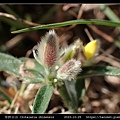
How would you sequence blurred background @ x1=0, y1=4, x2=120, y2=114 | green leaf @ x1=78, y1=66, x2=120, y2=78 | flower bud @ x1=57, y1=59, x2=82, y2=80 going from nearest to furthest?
flower bud @ x1=57, y1=59, x2=82, y2=80, green leaf @ x1=78, y1=66, x2=120, y2=78, blurred background @ x1=0, y1=4, x2=120, y2=114

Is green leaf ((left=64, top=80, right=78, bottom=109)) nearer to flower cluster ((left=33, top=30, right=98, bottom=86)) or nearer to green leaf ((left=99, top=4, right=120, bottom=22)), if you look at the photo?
flower cluster ((left=33, top=30, right=98, bottom=86))

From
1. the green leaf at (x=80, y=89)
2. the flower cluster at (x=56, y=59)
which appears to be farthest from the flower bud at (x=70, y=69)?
the green leaf at (x=80, y=89)

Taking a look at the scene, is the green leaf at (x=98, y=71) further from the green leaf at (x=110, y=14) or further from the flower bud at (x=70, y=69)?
the green leaf at (x=110, y=14)

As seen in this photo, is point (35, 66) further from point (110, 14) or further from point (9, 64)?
point (110, 14)

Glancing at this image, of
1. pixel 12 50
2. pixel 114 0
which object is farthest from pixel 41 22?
pixel 114 0

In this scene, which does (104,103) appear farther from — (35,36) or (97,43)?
(35,36)

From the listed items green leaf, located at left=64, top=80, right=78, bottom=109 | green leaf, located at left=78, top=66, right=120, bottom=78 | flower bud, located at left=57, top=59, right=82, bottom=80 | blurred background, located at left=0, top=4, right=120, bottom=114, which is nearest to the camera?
flower bud, located at left=57, top=59, right=82, bottom=80

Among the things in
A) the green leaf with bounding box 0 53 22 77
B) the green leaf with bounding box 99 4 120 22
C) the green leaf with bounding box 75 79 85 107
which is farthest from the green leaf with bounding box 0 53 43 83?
the green leaf with bounding box 99 4 120 22
